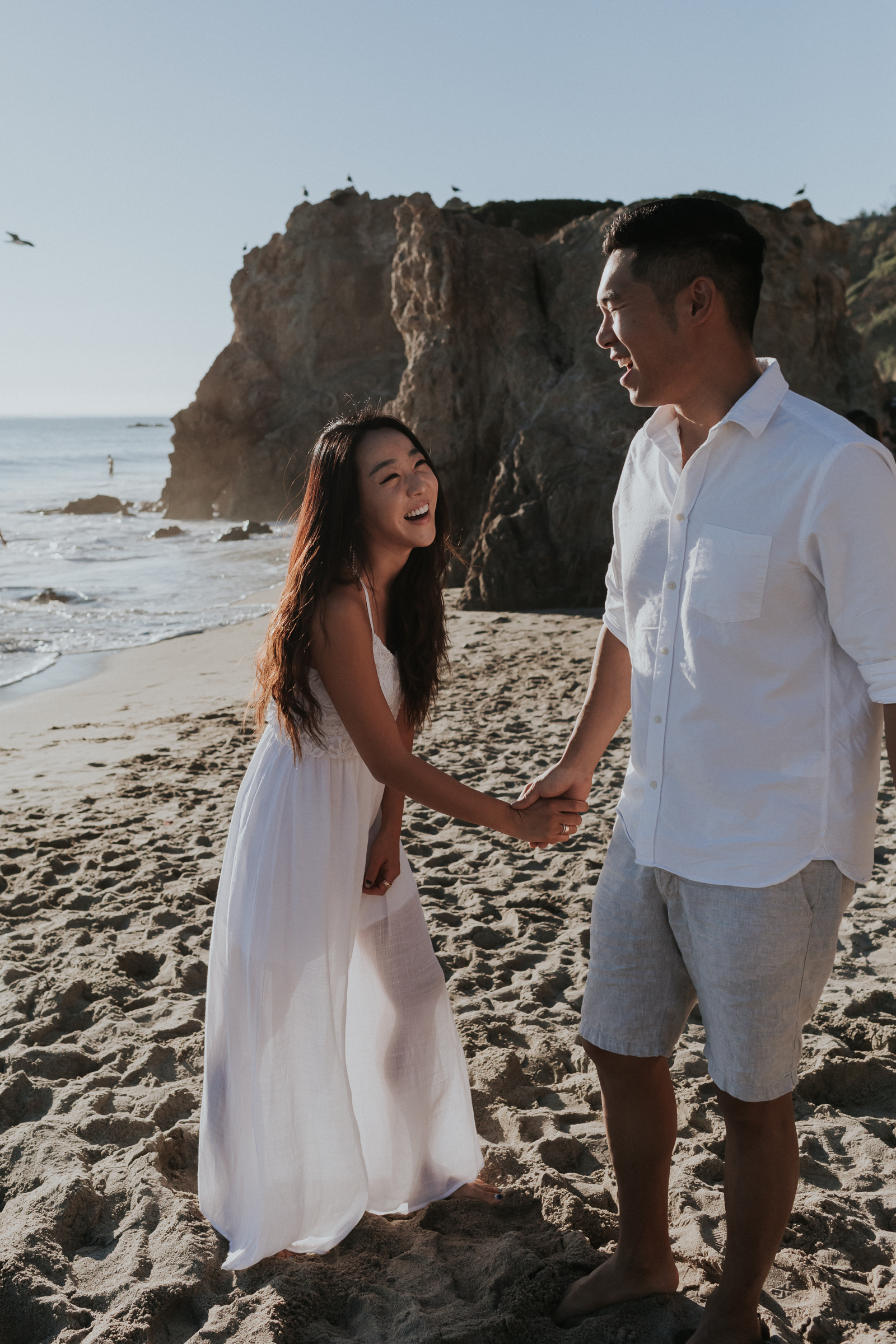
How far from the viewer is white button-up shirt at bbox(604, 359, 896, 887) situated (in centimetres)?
161

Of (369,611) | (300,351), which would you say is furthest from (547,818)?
(300,351)

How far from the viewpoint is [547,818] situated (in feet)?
8.32

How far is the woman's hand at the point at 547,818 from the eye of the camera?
252 centimetres

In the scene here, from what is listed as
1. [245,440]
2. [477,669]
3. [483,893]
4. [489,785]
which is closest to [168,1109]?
[483,893]

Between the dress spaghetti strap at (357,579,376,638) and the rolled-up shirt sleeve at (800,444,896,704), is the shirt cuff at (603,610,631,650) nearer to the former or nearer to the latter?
the dress spaghetti strap at (357,579,376,638)

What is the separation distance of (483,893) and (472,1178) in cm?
196

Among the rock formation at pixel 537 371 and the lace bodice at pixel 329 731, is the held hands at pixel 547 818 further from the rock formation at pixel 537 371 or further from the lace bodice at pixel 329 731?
the rock formation at pixel 537 371

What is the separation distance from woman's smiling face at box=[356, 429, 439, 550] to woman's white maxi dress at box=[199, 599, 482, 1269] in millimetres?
273

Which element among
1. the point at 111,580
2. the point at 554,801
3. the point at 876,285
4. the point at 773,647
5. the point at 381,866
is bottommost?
the point at 111,580

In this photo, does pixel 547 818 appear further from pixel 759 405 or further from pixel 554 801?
pixel 759 405

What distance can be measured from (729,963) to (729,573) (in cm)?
69

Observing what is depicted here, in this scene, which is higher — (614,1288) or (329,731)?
(329,731)

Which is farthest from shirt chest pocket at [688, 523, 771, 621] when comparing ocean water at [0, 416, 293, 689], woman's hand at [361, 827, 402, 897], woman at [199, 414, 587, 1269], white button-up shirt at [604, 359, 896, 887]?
ocean water at [0, 416, 293, 689]

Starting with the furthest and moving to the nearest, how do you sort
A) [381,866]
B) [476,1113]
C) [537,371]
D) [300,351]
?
1. [300,351]
2. [537,371]
3. [476,1113]
4. [381,866]
